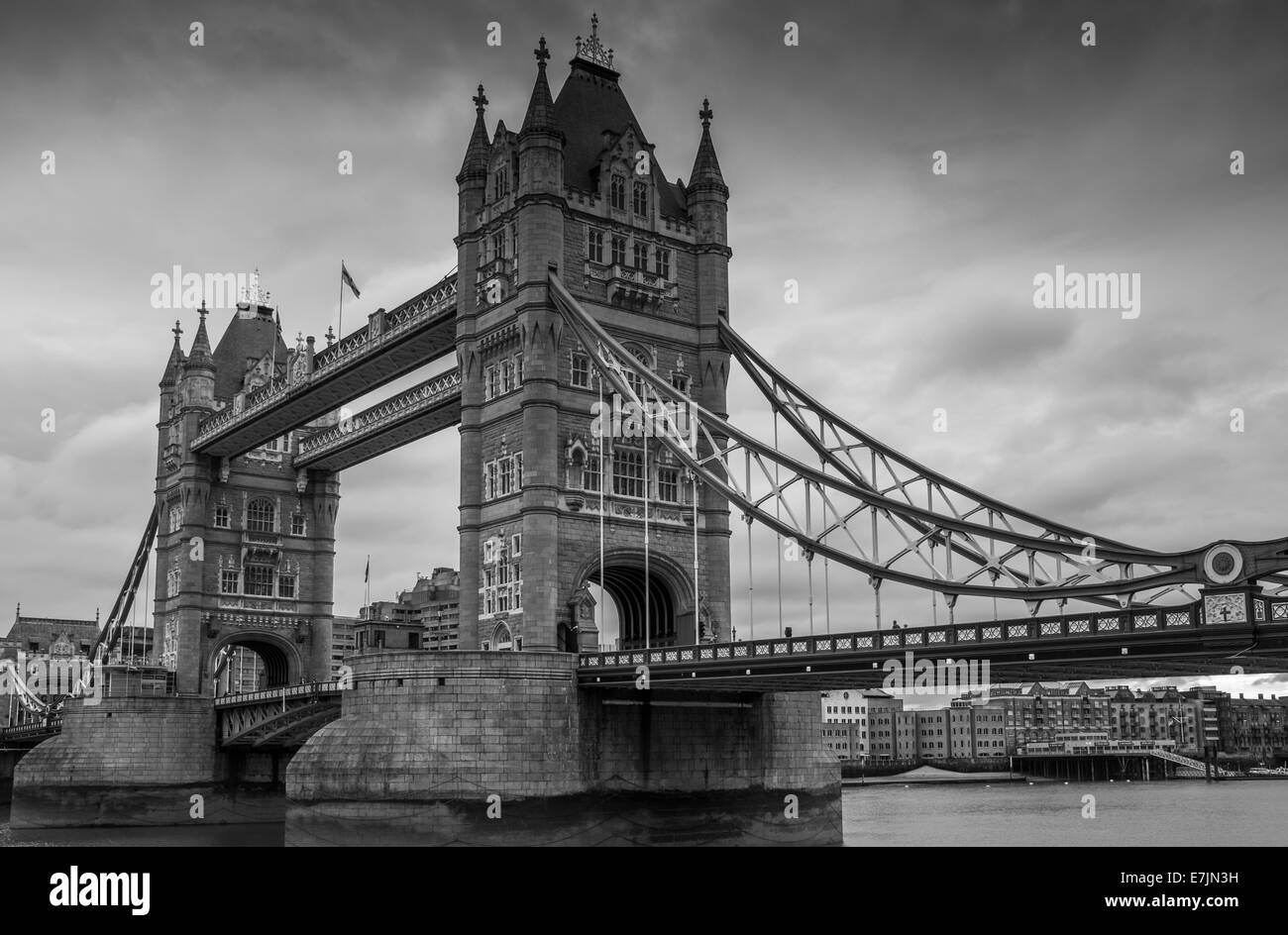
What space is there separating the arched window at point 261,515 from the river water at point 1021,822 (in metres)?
19.3

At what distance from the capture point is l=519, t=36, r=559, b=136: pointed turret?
191ft

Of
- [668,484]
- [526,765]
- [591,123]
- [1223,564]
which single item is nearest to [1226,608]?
[1223,564]

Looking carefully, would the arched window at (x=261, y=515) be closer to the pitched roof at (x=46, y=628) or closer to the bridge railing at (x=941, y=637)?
the bridge railing at (x=941, y=637)

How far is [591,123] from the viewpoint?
62438 millimetres

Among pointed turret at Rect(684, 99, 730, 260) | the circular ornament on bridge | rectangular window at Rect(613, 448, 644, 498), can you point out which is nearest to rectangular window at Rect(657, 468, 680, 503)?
rectangular window at Rect(613, 448, 644, 498)

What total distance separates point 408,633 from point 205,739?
24297 millimetres

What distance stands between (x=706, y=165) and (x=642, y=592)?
1914 centimetres

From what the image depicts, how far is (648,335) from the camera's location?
198 ft

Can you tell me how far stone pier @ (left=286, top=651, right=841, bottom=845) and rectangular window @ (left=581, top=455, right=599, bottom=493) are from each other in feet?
28.4

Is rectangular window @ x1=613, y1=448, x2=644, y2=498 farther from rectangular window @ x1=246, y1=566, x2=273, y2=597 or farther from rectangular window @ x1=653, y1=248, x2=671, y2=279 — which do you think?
rectangular window @ x1=246, y1=566, x2=273, y2=597
